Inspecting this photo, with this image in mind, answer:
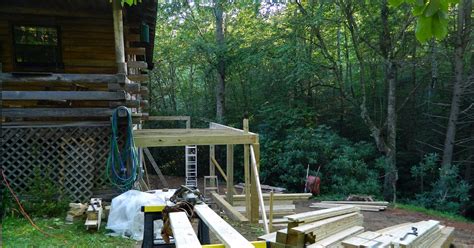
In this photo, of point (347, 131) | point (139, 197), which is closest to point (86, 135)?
point (139, 197)

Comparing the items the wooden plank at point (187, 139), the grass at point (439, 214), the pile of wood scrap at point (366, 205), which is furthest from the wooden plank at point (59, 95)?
the grass at point (439, 214)

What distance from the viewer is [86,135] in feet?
24.3

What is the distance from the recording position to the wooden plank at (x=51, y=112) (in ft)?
22.4

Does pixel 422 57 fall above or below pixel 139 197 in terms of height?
above

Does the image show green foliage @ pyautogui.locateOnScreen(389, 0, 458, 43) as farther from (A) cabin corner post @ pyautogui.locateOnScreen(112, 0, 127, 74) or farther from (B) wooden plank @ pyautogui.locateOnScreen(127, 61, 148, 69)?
(B) wooden plank @ pyautogui.locateOnScreen(127, 61, 148, 69)

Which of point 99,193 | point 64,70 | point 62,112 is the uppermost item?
point 64,70

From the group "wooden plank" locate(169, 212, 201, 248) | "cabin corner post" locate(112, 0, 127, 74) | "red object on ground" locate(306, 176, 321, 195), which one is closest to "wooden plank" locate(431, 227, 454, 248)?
"wooden plank" locate(169, 212, 201, 248)

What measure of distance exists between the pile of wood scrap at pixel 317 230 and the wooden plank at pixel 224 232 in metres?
0.84

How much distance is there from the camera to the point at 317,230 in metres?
3.57

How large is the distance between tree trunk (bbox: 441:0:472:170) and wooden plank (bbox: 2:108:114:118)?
11767 mm

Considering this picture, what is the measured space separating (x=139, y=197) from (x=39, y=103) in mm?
4246

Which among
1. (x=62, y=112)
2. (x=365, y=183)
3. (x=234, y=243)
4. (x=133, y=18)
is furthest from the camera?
(x=365, y=183)

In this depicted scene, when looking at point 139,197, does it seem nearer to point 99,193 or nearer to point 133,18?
point 99,193

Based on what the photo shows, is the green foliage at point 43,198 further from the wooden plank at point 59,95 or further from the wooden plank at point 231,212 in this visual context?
the wooden plank at point 231,212
